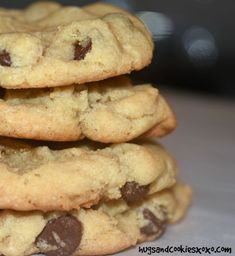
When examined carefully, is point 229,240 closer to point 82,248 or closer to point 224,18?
point 82,248

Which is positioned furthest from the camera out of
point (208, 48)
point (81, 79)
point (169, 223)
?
point (208, 48)

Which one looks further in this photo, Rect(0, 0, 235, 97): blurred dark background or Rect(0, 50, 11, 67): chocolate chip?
Rect(0, 0, 235, 97): blurred dark background

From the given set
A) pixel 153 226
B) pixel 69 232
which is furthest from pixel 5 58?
pixel 153 226

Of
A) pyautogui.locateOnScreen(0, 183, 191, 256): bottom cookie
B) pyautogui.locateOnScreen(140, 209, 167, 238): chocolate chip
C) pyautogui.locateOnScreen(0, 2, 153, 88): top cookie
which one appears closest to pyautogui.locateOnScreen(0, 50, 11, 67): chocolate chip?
pyautogui.locateOnScreen(0, 2, 153, 88): top cookie

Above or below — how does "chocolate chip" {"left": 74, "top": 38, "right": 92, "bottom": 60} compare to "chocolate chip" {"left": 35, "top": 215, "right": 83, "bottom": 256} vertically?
above

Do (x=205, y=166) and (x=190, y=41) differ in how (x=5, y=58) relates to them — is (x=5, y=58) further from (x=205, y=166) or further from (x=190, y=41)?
(x=190, y=41)

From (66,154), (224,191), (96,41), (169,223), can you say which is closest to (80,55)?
(96,41)

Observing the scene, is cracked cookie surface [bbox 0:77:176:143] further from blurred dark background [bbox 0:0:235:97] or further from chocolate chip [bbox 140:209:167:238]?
blurred dark background [bbox 0:0:235:97]
